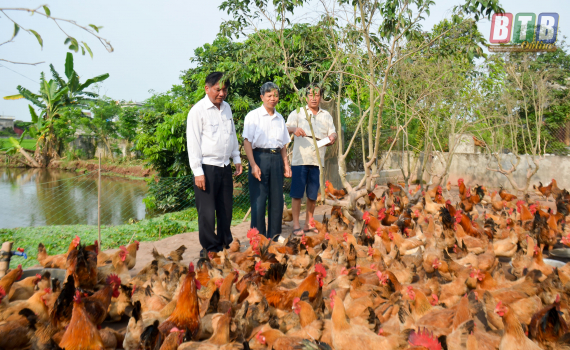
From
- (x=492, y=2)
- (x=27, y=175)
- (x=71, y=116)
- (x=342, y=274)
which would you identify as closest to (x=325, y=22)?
(x=492, y=2)

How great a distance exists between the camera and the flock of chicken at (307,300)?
2.31 m

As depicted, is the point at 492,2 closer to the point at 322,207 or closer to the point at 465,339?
the point at 465,339

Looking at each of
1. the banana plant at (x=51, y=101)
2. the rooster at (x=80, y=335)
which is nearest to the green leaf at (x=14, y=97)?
the banana plant at (x=51, y=101)

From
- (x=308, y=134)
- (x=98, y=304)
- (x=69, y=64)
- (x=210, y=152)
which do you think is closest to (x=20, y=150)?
(x=69, y=64)

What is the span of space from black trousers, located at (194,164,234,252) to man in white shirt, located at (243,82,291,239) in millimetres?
511

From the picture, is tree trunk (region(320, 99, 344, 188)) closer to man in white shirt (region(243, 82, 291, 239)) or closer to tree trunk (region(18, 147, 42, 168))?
man in white shirt (region(243, 82, 291, 239))

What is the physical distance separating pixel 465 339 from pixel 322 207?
20.9ft

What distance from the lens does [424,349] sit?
206 centimetres

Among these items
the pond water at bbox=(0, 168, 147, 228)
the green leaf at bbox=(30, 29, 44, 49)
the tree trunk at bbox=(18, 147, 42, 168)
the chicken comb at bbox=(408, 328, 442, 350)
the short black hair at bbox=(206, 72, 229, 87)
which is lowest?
the pond water at bbox=(0, 168, 147, 228)

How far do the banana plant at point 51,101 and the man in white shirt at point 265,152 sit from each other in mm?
19227

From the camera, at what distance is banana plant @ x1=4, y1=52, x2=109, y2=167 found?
21.2m

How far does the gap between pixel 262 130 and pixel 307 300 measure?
8.08 ft

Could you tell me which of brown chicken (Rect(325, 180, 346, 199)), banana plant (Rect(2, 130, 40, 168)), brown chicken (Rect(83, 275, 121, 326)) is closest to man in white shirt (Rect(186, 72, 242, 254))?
brown chicken (Rect(83, 275, 121, 326))

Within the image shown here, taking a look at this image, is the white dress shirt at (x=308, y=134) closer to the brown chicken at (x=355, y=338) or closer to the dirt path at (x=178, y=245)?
the dirt path at (x=178, y=245)
